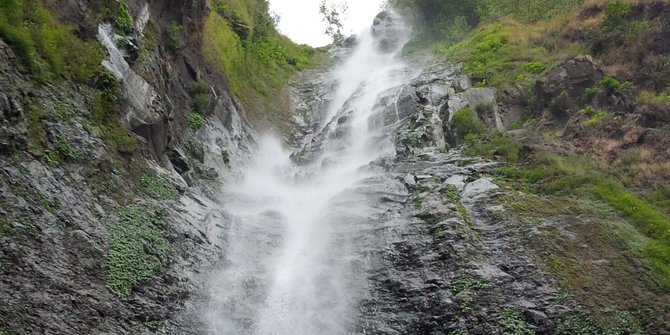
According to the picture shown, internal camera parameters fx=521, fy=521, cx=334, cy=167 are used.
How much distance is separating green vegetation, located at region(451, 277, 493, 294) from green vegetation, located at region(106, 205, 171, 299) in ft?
18.7

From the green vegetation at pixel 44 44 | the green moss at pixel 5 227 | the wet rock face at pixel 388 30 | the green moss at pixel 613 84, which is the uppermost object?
the wet rock face at pixel 388 30

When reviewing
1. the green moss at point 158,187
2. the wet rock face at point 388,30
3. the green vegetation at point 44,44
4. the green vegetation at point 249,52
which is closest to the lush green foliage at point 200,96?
the green vegetation at point 249,52

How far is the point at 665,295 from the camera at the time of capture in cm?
900

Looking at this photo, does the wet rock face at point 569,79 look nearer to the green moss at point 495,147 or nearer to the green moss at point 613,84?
the green moss at point 613,84

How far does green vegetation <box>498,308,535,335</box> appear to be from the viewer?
29.0ft

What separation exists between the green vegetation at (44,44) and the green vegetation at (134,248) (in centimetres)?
323

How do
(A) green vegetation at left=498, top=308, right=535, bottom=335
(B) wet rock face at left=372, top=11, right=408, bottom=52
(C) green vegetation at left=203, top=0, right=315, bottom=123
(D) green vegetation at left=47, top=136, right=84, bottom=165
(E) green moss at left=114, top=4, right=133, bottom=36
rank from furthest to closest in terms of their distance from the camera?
(B) wet rock face at left=372, top=11, right=408, bottom=52 < (C) green vegetation at left=203, top=0, right=315, bottom=123 < (E) green moss at left=114, top=4, right=133, bottom=36 < (D) green vegetation at left=47, top=136, right=84, bottom=165 < (A) green vegetation at left=498, top=308, right=535, bottom=335

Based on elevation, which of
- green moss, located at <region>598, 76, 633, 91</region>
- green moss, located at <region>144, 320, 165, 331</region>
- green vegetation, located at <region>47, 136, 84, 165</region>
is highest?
green vegetation, located at <region>47, 136, 84, 165</region>

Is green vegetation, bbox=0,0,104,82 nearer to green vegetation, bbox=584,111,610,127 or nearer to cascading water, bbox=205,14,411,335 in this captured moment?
cascading water, bbox=205,14,411,335

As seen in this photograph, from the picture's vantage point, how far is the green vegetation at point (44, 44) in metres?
9.85

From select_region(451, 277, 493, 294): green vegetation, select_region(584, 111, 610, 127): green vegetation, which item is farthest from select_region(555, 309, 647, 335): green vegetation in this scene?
select_region(584, 111, 610, 127): green vegetation

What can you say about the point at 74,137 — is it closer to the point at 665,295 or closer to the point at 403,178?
the point at 403,178

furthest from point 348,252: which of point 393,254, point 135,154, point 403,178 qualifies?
point 135,154

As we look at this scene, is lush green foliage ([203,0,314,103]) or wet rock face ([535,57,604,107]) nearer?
wet rock face ([535,57,604,107])
